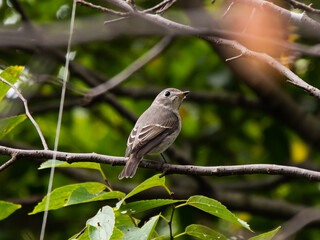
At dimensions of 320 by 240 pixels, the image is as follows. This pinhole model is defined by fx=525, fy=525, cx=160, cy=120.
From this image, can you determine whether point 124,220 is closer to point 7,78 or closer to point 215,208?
point 215,208

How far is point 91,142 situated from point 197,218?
1.78 m

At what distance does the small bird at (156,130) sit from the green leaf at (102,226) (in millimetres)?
1715

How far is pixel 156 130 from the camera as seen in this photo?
17.0 ft

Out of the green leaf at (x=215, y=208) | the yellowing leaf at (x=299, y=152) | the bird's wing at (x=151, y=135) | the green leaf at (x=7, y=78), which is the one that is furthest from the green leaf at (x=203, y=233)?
the yellowing leaf at (x=299, y=152)

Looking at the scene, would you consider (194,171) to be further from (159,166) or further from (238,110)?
(238,110)

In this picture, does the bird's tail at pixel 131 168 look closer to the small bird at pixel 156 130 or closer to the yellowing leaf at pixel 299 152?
the small bird at pixel 156 130

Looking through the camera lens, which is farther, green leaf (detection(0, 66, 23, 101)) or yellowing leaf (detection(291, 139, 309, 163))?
yellowing leaf (detection(291, 139, 309, 163))

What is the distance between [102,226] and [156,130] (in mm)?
2916

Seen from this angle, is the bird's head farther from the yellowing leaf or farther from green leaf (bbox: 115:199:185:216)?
green leaf (bbox: 115:199:185:216)

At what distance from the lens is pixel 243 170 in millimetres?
2910

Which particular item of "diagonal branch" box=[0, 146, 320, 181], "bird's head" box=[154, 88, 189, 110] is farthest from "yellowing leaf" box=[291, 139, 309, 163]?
"diagonal branch" box=[0, 146, 320, 181]

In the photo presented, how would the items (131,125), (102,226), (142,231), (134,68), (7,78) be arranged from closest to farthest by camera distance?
(102,226)
(142,231)
(7,78)
(134,68)
(131,125)

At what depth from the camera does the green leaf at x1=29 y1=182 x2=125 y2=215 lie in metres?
2.61

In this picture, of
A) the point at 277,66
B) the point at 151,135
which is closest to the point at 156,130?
the point at 151,135
